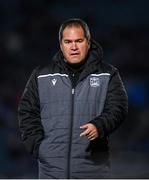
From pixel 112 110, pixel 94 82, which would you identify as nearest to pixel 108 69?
pixel 94 82

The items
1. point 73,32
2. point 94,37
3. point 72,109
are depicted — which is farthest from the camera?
point 94,37

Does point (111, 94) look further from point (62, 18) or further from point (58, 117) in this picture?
point (62, 18)

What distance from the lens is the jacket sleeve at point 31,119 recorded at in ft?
9.73

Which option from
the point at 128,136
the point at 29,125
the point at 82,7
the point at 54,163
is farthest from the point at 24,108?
the point at 82,7

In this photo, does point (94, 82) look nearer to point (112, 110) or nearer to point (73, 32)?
point (112, 110)

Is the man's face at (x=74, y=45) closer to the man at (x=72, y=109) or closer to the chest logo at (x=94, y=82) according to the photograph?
the man at (x=72, y=109)

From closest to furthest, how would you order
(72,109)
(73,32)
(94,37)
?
1. (72,109)
2. (73,32)
3. (94,37)

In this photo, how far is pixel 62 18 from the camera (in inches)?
374

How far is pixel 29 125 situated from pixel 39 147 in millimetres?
114

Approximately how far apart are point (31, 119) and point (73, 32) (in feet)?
1.52

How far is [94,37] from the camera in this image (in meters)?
8.99

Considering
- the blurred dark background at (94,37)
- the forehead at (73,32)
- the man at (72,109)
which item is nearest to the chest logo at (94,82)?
the man at (72,109)

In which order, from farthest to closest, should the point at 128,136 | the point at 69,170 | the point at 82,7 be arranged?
the point at 82,7, the point at 128,136, the point at 69,170

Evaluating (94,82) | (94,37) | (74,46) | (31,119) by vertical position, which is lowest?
(94,37)
